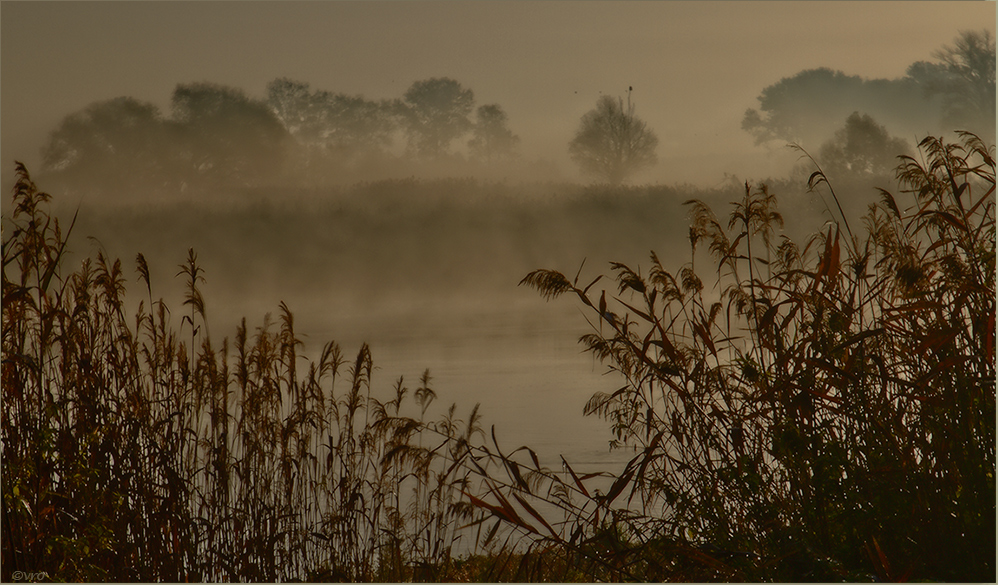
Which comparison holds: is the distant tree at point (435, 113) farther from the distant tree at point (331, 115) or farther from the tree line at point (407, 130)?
the distant tree at point (331, 115)

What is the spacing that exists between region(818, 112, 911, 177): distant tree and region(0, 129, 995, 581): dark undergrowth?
11.0 ft

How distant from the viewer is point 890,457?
173 centimetres

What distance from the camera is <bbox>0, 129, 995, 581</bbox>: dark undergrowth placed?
5.44 ft

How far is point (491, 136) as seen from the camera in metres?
5.04

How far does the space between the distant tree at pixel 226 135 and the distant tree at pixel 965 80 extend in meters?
4.45

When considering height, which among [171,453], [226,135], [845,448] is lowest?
[171,453]

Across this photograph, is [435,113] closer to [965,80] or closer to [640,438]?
[640,438]

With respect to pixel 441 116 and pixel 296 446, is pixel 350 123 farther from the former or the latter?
pixel 296 446

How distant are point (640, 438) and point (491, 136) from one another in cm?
312

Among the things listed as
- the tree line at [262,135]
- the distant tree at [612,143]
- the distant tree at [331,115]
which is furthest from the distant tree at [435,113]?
the distant tree at [612,143]

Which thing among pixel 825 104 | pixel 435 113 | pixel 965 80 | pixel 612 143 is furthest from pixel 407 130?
pixel 965 80

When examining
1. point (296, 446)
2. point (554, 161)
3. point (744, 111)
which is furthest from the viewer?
point (554, 161)

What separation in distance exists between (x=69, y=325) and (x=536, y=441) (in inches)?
101

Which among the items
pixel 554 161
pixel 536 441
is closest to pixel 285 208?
pixel 554 161
